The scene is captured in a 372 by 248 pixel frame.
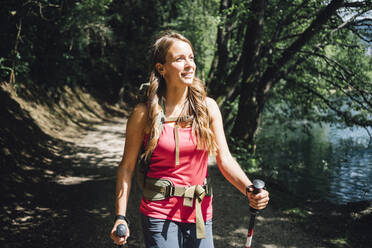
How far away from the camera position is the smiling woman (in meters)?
1.93

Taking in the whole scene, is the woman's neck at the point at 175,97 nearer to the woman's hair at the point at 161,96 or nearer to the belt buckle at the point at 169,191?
the woman's hair at the point at 161,96

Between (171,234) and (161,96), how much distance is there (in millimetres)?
1002

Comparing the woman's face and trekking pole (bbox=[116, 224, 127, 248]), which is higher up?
the woman's face

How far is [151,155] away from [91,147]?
378 inches

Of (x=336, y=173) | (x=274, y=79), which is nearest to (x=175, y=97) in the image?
(x=274, y=79)

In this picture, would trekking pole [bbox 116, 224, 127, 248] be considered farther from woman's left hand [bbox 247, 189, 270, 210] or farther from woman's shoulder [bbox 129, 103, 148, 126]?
woman's left hand [bbox 247, 189, 270, 210]

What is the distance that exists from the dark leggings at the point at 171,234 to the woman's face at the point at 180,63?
1010mm

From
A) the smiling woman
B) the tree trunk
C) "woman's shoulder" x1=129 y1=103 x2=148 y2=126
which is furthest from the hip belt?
the tree trunk

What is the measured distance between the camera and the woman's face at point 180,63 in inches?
82.0

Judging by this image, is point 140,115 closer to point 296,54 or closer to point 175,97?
point 175,97

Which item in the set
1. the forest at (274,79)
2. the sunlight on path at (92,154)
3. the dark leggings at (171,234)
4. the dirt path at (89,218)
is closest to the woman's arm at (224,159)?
the dark leggings at (171,234)

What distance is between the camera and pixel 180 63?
2.08 meters

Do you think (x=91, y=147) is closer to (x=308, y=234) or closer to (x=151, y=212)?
(x=308, y=234)

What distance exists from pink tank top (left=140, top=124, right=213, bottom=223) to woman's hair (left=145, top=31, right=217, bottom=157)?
0.18ft
